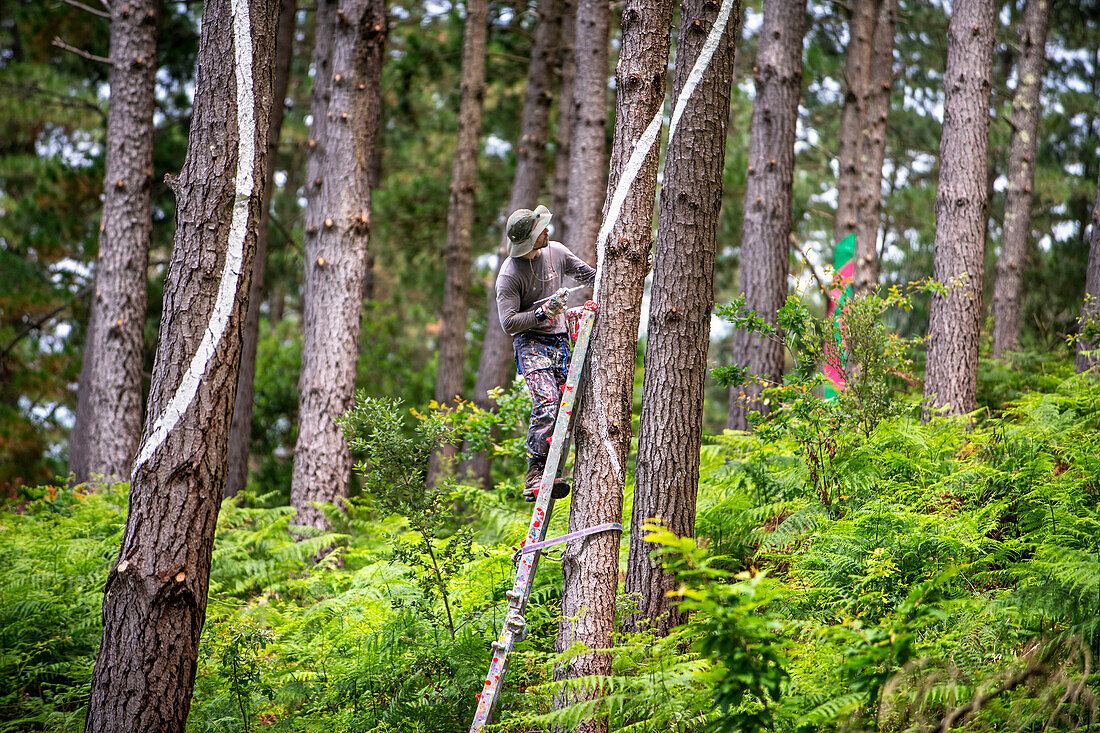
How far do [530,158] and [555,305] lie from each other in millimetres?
7285

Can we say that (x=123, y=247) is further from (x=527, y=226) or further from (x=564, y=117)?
(x=564, y=117)

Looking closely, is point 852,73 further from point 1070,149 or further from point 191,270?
point 191,270

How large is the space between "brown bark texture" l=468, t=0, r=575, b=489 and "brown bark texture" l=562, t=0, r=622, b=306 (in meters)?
2.04

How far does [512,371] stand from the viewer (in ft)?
40.1

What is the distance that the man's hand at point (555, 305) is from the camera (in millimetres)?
5230

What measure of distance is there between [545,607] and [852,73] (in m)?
10.3

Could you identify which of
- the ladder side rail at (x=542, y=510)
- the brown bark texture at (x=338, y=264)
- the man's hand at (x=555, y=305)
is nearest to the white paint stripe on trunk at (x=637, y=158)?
the ladder side rail at (x=542, y=510)

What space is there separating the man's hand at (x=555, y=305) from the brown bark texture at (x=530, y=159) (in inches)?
250

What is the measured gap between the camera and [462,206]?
11.4m

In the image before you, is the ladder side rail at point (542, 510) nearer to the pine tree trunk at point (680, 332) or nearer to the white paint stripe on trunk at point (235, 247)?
the pine tree trunk at point (680, 332)

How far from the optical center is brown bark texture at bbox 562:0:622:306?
31.2 feet

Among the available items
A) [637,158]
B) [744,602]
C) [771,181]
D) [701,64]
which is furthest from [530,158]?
[744,602]

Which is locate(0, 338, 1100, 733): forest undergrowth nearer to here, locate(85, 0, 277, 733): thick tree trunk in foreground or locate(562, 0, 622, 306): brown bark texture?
locate(85, 0, 277, 733): thick tree trunk in foreground

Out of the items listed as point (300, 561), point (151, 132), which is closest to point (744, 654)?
point (300, 561)
